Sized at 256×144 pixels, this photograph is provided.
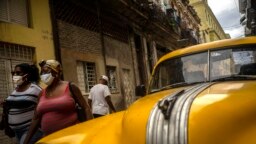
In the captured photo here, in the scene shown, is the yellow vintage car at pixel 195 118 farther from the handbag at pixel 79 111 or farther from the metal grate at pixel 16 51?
the metal grate at pixel 16 51

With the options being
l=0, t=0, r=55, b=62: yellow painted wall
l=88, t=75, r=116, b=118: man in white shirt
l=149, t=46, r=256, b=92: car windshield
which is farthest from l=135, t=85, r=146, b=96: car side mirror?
l=0, t=0, r=55, b=62: yellow painted wall

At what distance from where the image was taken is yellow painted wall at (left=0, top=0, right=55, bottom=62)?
8.76m

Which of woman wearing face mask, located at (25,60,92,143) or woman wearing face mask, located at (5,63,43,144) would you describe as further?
woman wearing face mask, located at (5,63,43,144)

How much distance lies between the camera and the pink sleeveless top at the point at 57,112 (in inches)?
167

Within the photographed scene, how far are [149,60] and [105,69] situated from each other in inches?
307

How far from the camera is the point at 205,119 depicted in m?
2.70

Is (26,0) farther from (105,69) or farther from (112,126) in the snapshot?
(112,126)

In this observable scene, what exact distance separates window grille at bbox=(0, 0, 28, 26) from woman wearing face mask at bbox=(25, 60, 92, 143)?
4999mm

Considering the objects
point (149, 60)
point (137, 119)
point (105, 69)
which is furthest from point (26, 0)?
point (149, 60)

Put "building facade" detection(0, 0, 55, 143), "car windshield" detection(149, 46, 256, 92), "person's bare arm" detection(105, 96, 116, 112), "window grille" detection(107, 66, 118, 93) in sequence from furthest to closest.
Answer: "window grille" detection(107, 66, 118, 93), "building facade" detection(0, 0, 55, 143), "person's bare arm" detection(105, 96, 116, 112), "car windshield" detection(149, 46, 256, 92)

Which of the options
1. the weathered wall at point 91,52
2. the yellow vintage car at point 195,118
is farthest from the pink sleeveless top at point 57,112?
the weathered wall at point 91,52

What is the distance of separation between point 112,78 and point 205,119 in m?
12.4

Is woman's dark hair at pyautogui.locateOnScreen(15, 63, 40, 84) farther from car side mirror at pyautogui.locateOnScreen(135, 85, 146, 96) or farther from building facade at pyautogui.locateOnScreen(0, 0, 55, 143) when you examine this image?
building facade at pyautogui.locateOnScreen(0, 0, 55, 143)

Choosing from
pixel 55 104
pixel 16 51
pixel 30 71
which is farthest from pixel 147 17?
pixel 55 104
